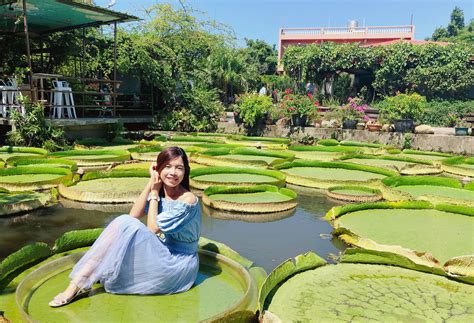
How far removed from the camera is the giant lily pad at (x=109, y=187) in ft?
18.7

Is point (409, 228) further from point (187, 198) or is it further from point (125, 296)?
point (125, 296)

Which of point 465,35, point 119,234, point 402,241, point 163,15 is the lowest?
point 402,241

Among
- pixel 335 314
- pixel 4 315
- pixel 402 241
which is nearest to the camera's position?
pixel 4 315

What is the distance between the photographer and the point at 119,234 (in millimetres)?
2539

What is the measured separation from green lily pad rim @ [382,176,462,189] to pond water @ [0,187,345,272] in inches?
66.0

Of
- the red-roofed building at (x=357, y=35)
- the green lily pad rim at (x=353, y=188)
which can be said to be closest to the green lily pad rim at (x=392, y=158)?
the green lily pad rim at (x=353, y=188)

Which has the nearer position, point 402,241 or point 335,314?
point 335,314

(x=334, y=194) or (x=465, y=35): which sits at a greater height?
(x=465, y=35)

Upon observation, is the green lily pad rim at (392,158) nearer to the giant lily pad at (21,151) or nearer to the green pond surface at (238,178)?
the green pond surface at (238,178)

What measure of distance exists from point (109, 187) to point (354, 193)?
3.74m

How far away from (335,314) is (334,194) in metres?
3.89

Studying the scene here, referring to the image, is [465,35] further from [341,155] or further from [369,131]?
[341,155]

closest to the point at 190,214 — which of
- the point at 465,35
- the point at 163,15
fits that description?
the point at 163,15

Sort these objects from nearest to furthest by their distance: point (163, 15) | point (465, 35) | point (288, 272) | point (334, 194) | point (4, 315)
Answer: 1. point (4, 315)
2. point (288, 272)
3. point (334, 194)
4. point (163, 15)
5. point (465, 35)
